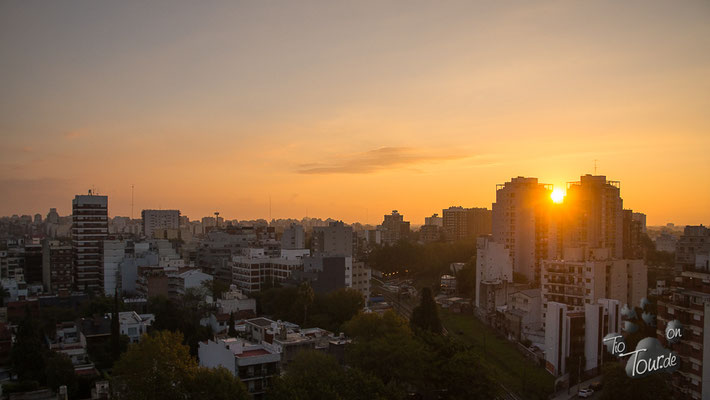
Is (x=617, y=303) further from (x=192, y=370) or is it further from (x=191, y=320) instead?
(x=191, y=320)

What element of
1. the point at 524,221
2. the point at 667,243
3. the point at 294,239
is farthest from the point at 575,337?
the point at 667,243

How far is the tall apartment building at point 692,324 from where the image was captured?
9.66 metres

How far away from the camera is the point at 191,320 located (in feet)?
49.5

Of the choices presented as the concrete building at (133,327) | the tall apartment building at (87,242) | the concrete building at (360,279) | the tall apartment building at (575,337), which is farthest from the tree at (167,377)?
the tall apartment building at (87,242)

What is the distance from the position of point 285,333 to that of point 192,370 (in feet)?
10.5

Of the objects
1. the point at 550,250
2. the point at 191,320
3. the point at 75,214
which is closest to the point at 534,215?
the point at 550,250

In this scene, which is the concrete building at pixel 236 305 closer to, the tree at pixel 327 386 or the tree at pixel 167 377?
the tree at pixel 167 377

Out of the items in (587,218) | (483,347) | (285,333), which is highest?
(587,218)

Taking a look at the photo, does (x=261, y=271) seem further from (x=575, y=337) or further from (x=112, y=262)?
(x=575, y=337)

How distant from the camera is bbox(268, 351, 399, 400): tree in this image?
25.8 ft

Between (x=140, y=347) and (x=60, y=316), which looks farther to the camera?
(x=60, y=316)

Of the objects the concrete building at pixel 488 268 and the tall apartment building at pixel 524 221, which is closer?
the concrete building at pixel 488 268

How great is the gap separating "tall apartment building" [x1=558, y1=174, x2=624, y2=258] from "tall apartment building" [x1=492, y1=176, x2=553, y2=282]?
0.84 meters

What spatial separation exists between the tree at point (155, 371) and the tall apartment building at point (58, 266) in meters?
16.5
